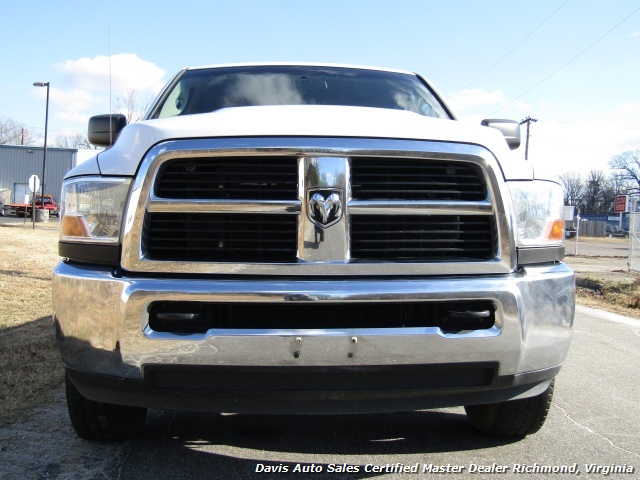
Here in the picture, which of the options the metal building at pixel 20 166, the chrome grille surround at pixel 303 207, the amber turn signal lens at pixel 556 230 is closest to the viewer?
the chrome grille surround at pixel 303 207

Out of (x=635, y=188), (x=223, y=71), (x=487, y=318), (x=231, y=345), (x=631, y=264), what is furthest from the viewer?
(x=635, y=188)

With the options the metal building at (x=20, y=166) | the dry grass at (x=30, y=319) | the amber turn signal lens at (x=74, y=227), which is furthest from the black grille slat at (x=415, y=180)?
the metal building at (x=20, y=166)

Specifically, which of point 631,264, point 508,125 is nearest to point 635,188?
point 631,264

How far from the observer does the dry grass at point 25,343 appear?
12.1 feet

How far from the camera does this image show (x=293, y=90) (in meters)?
3.91

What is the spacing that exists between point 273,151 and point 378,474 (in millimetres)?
1477

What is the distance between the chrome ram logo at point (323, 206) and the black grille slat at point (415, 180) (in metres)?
0.12

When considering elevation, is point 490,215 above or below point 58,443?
above

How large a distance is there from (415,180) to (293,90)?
168 cm

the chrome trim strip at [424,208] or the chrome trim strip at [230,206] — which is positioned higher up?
the chrome trim strip at [424,208]

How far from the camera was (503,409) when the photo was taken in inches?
115

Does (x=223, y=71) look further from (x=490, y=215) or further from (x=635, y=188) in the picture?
(x=635, y=188)

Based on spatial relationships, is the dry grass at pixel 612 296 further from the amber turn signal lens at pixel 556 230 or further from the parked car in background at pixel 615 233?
the parked car in background at pixel 615 233

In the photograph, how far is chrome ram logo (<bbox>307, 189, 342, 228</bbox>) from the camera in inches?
92.7
